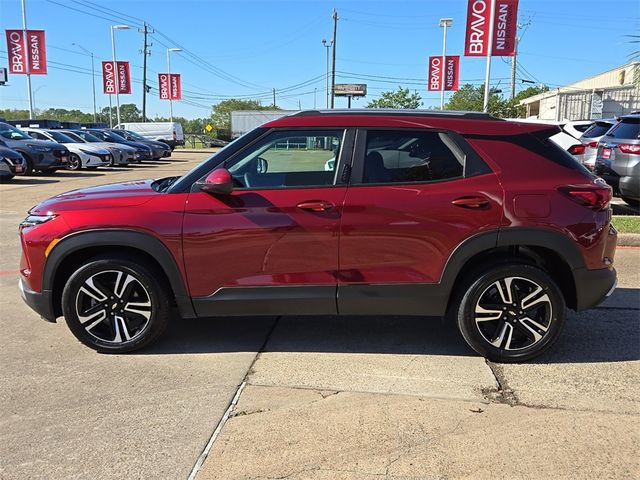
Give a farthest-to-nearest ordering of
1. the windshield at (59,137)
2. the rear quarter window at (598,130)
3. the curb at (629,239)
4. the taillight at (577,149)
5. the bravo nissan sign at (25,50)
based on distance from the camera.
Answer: the bravo nissan sign at (25,50), the windshield at (59,137), the rear quarter window at (598,130), the taillight at (577,149), the curb at (629,239)

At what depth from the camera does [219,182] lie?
359 cm

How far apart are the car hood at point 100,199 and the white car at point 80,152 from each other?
1839cm

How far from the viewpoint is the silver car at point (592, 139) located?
39.0 ft

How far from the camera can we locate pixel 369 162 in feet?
12.5

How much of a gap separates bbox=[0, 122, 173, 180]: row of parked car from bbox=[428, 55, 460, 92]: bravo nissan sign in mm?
16584

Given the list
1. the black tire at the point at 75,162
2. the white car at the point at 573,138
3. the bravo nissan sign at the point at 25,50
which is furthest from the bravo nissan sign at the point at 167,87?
the white car at the point at 573,138

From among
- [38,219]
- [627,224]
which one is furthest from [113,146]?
[38,219]

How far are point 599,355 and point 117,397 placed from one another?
3470mm

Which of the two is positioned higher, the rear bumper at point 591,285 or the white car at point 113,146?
the white car at point 113,146

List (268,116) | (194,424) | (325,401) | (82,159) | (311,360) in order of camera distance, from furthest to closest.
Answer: (268,116) < (82,159) < (311,360) < (325,401) < (194,424)

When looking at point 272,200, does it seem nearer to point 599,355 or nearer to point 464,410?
point 464,410

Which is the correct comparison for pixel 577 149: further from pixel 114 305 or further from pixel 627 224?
pixel 114 305

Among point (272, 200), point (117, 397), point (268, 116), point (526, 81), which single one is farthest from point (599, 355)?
point (526, 81)

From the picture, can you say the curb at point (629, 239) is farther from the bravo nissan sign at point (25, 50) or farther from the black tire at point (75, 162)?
the bravo nissan sign at point (25, 50)
